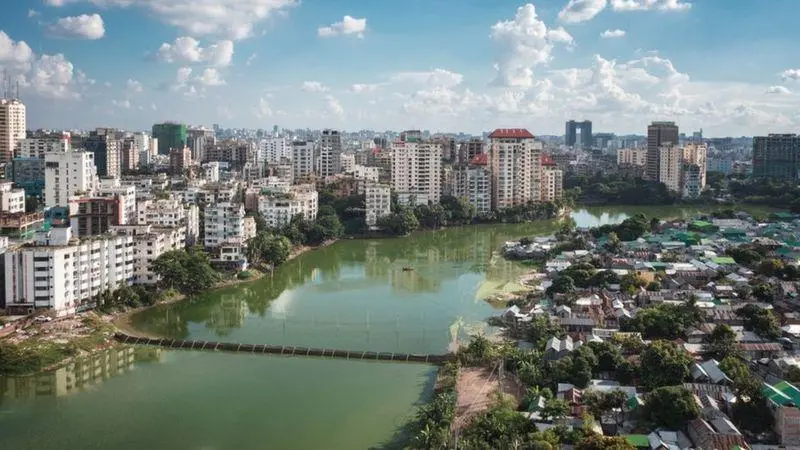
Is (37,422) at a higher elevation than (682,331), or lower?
lower

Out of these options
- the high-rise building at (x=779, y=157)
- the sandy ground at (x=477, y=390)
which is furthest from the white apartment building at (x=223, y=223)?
the high-rise building at (x=779, y=157)

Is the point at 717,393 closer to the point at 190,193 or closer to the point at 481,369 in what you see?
the point at 481,369

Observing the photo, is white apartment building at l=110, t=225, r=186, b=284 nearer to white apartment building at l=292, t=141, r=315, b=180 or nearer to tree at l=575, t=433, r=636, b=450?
tree at l=575, t=433, r=636, b=450

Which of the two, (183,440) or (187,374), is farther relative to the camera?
(187,374)

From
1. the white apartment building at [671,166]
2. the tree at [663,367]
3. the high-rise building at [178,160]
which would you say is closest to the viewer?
the tree at [663,367]

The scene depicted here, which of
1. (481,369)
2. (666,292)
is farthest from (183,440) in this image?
(666,292)

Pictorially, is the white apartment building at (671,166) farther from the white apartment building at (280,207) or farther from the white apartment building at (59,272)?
the white apartment building at (59,272)
